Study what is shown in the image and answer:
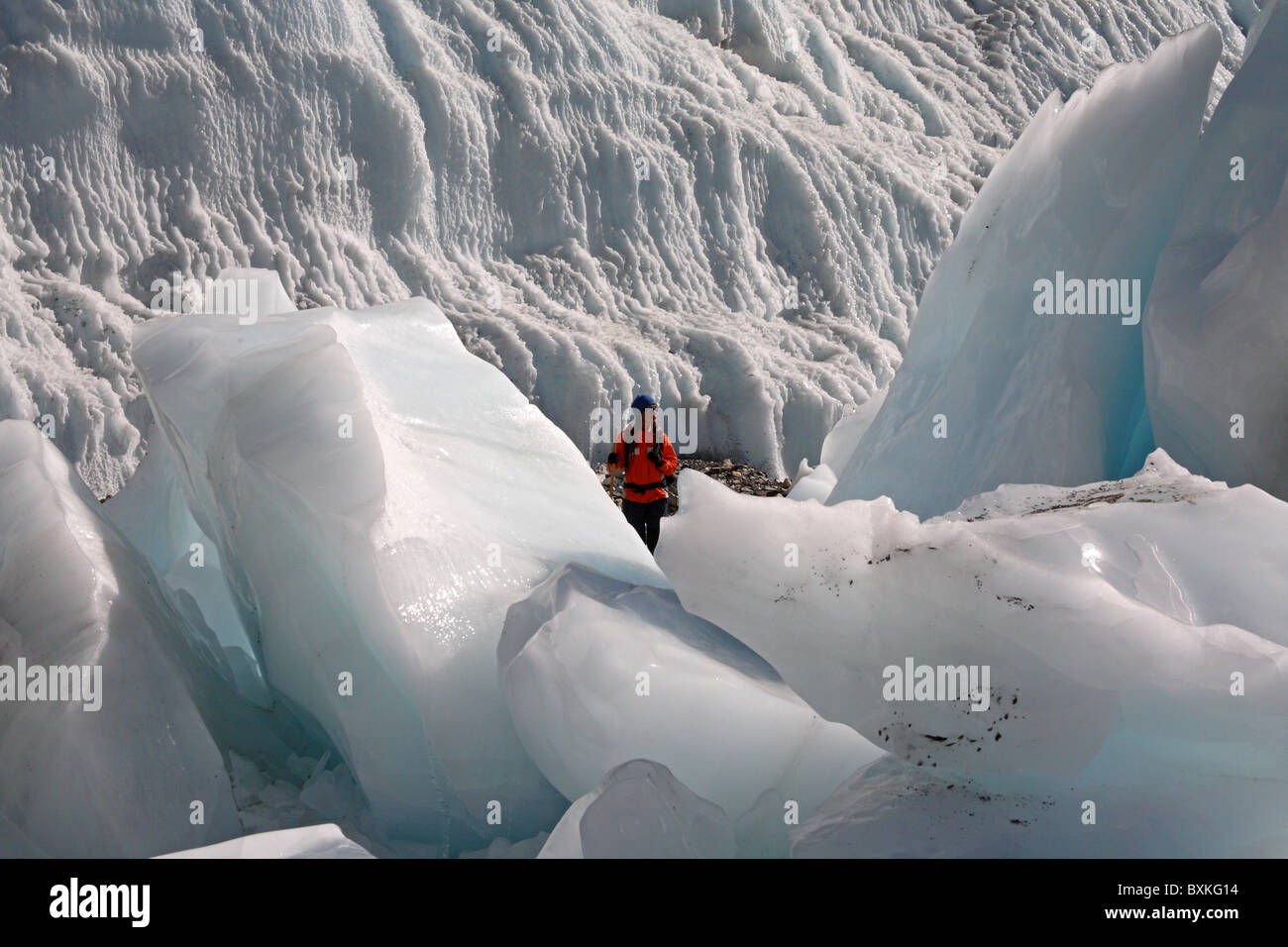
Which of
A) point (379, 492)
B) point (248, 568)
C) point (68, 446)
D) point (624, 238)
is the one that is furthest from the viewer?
point (624, 238)

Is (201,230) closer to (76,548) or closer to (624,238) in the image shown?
(624,238)

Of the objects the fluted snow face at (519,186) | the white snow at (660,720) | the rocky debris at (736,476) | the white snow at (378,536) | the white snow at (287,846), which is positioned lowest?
the white snow at (287,846)

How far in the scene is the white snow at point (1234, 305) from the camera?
8.50 ft

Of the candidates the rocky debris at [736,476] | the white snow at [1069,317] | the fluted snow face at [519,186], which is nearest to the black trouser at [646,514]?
the white snow at [1069,317]

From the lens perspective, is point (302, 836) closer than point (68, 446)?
Yes

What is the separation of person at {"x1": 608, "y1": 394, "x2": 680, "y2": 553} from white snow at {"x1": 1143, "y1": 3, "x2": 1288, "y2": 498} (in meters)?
2.51

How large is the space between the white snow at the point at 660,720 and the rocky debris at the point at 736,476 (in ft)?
20.5

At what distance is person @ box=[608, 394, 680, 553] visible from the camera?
5.02 m

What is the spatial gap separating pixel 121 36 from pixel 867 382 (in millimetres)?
5919

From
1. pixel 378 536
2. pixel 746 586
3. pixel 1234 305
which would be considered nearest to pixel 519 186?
pixel 1234 305

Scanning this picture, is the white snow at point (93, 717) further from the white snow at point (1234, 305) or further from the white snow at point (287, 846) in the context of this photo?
the white snow at point (1234, 305)

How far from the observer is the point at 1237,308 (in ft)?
8.54

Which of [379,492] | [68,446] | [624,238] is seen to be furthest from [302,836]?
[624,238]
